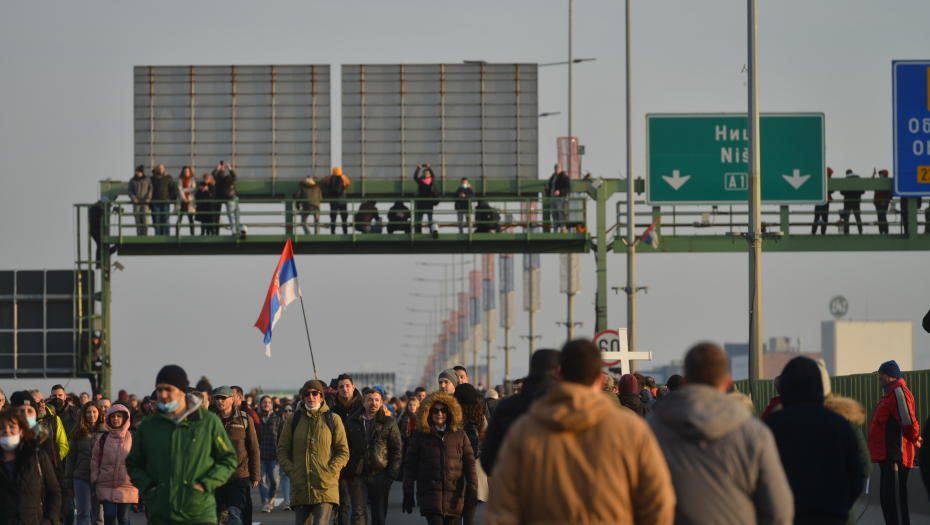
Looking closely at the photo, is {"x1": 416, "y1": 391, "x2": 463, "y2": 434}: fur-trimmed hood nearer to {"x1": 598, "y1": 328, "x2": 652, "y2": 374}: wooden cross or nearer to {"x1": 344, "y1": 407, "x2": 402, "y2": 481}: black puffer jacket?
{"x1": 344, "y1": 407, "x2": 402, "y2": 481}: black puffer jacket

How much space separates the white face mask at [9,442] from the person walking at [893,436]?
7.25 metres

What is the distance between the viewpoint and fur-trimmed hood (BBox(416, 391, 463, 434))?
10.7 meters

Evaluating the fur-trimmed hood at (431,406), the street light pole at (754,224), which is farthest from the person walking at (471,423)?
the street light pole at (754,224)

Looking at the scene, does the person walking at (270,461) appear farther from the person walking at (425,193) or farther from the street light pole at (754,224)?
the person walking at (425,193)

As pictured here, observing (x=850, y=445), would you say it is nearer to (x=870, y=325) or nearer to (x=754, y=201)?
(x=754, y=201)

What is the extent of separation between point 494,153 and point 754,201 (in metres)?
15.3

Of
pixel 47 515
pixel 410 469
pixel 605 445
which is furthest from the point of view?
pixel 410 469

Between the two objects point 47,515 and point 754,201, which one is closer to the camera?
point 47,515

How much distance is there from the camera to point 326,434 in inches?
454

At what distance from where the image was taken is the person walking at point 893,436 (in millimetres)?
11109

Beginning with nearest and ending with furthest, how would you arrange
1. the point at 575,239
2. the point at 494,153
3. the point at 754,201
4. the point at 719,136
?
the point at 754,201
the point at 719,136
the point at 575,239
the point at 494,153

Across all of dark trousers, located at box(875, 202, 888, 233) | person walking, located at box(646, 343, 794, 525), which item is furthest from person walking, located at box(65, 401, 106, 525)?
dark trousers, located at box(875, 202, 888, 233)

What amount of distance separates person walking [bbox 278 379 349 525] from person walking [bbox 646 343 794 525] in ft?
21.2

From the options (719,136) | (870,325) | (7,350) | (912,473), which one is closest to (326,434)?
(912,473)
